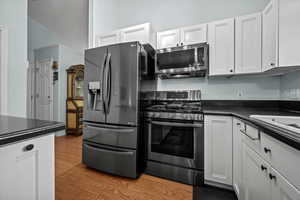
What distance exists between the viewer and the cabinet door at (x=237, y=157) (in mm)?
1334

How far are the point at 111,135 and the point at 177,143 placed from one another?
0.88 m

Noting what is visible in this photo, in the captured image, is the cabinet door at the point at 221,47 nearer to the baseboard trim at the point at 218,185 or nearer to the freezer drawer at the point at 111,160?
the baseboard trim at the point at 218,185

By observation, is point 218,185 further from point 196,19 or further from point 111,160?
point 196,19

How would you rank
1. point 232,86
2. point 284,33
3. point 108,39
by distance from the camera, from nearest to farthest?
point 284,33, point 232,86, point 108,39

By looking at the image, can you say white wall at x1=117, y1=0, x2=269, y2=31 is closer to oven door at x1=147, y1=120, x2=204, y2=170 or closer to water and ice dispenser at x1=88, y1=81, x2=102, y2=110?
water and ice dispenser at x1=88, y1=81, x2=102, y2=110

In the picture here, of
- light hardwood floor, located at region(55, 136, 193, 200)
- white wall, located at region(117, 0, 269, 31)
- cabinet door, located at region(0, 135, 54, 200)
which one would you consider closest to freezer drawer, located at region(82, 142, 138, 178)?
light hardwood floor, located at region(55, 136, 193, 200)

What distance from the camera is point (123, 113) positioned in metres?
1.76

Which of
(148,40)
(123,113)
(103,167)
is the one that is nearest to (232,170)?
(123,113)

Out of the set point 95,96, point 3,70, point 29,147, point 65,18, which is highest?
point 65,18

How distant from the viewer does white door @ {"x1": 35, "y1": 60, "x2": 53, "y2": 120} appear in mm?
3883

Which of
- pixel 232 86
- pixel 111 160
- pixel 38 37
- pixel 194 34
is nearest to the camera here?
pixel 111 160

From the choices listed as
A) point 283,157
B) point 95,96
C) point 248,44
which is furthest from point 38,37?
point 283,157

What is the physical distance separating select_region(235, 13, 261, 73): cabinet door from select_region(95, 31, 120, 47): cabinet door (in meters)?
1.89

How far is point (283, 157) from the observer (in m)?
0.64
